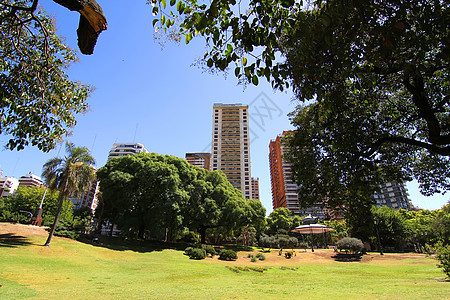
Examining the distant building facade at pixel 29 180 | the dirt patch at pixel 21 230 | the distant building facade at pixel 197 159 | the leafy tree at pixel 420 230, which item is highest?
the distant building facade at pixel 197 159

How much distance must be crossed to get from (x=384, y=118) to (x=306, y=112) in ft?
8.16

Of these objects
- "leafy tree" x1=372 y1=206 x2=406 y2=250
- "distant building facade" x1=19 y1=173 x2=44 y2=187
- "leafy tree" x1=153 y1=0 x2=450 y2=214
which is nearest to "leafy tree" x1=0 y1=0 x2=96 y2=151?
"leafy tree" x1=153 y1=0 x2=450 y2=214

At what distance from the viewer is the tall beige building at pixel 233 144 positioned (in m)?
87.6

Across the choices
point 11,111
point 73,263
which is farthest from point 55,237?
point 11,111

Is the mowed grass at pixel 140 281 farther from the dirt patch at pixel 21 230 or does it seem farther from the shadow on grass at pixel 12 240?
the dirt patch at pixel 21 230

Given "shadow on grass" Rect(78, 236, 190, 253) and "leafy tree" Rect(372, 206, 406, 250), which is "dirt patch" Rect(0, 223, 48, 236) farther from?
"leafy tree" Rect(372, 206, 406, 250)

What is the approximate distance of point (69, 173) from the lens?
739 inches

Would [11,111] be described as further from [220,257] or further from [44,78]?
[220,257]

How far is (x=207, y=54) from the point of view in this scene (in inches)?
144

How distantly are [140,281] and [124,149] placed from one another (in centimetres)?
10700

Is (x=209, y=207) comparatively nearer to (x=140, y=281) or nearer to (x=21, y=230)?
(x=140, y=281)

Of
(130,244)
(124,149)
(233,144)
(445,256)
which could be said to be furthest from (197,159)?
(445,256)

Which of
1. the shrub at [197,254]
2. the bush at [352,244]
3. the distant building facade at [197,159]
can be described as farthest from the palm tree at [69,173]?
the distant building facade at [197,159]

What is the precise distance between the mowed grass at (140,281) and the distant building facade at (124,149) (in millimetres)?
91069
